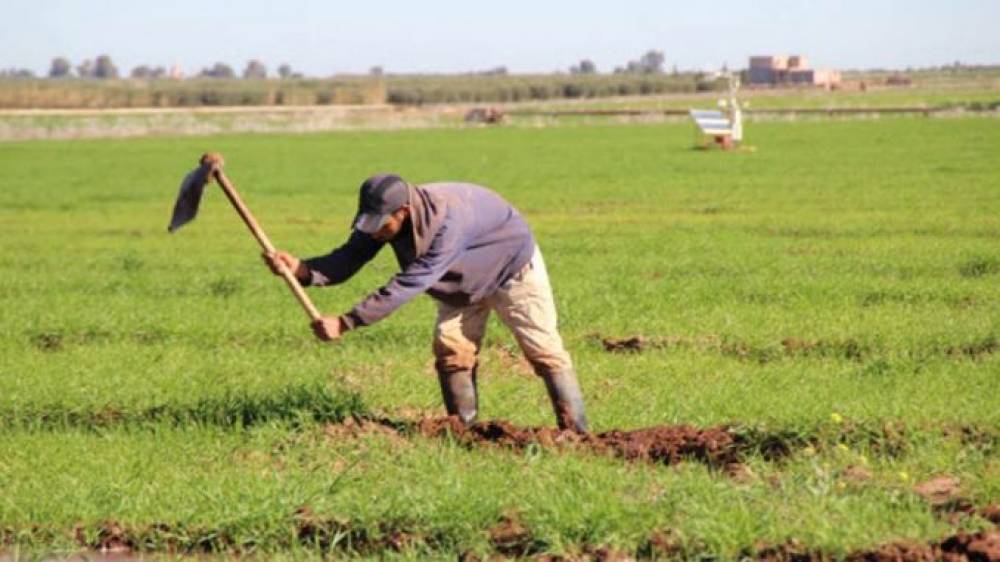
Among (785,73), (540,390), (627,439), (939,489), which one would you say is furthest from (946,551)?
(785,73)

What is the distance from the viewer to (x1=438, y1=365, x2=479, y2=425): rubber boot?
1084cm

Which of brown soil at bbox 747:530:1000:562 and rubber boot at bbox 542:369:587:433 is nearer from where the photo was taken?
brown soil at bbox 747:530:1000:562

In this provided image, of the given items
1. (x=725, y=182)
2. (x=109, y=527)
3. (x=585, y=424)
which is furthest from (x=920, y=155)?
(x=109, y=527)

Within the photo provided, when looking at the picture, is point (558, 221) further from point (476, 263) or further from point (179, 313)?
point (476, 263)

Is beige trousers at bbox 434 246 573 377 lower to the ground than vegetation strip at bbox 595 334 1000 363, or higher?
higher

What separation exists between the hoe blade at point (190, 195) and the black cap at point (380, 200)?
859mm

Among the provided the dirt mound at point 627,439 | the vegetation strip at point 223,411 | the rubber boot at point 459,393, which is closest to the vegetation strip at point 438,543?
the dirt mound at point 627,439

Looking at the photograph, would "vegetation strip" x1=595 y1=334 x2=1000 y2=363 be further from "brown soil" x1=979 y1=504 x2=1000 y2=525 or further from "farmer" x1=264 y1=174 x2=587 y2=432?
"brown soil" x1=979 y1=504 x2=1000 y2=525

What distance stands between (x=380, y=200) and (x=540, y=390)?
9.63 ft

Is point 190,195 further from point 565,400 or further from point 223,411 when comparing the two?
point 565,400

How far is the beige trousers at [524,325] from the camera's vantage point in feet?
34.8

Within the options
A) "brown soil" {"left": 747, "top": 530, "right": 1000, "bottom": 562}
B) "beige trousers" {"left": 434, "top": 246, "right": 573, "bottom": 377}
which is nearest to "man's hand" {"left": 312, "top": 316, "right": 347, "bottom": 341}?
"beige trousers" {"left": 434, "top": 246, "right": 573, "bottom": 377}

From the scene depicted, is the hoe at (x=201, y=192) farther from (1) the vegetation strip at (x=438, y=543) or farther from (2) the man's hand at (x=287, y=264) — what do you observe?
(1) the vegetation strip at (x=438, y=543)

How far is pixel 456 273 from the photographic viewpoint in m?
10.3
